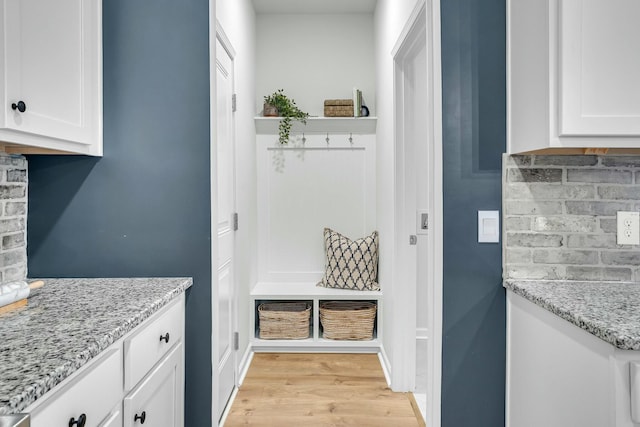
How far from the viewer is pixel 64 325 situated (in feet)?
3.87

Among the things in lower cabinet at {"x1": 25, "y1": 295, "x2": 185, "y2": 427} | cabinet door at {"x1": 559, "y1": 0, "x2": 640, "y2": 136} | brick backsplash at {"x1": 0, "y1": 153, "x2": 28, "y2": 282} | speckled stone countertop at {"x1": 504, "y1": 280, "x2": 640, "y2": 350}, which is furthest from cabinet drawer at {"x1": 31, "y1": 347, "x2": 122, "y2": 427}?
cabinet door at {"x1": 559, "y1": 0, "x2": 640, "y2": 136}

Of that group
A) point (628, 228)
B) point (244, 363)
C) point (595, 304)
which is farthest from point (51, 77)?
point (244, 363)

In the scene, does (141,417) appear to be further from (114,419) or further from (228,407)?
(228,407)

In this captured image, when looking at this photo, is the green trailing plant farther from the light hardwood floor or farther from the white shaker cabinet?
the white shaker cabinet

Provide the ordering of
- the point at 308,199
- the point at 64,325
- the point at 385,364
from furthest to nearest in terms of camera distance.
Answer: the point at 308,199, the point at 385,364, the point at 64,325

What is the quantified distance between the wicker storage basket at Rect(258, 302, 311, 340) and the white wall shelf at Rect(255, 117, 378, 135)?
141cm

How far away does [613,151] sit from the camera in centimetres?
157

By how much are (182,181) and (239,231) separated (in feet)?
3.55

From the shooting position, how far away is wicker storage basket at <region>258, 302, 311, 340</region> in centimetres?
333

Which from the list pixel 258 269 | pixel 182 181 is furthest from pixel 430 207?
pixel 258 269

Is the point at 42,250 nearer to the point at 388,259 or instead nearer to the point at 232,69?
the point at 232,69

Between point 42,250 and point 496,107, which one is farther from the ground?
point 496,107

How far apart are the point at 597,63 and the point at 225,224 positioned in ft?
6.16

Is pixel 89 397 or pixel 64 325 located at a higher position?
pixel 64 325
